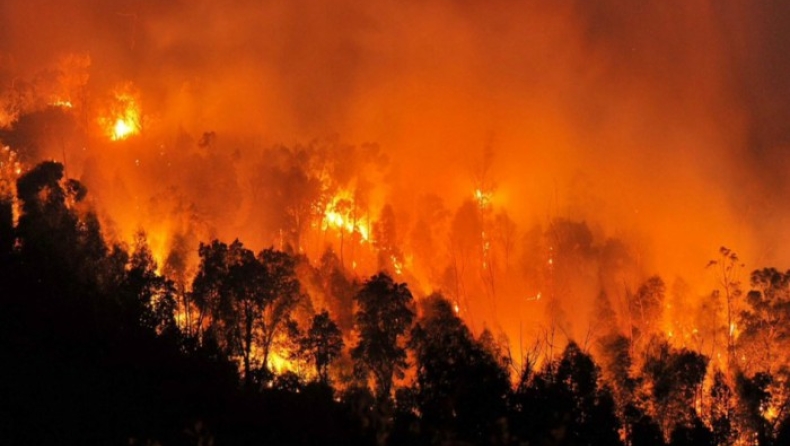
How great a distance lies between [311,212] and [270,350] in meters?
41.2

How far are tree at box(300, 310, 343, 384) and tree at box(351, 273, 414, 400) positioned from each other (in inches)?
98.1

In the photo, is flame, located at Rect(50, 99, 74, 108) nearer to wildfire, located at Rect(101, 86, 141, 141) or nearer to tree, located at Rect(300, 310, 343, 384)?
wildfire, located at Rect(101, 86, 141, 141)

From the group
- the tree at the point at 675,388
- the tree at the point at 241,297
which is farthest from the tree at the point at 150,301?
the tree at the point at 675,388

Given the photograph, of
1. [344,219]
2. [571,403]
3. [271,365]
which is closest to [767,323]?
[571,403]

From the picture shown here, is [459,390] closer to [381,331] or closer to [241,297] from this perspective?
[381,331]

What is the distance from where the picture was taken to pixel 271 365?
58531 millimetres

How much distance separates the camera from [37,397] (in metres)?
40.2

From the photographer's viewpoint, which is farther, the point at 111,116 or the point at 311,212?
the point at 111,116

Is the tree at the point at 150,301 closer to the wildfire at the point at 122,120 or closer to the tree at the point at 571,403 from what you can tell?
the tree at the point at 571,403

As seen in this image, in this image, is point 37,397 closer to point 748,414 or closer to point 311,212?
point 748,414

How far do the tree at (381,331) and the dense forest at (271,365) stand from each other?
0.10 metres

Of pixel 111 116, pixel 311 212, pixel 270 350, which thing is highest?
pixel 111 116

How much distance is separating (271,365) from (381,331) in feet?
38.6

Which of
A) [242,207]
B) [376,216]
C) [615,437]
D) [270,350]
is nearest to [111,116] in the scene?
[242,207]
